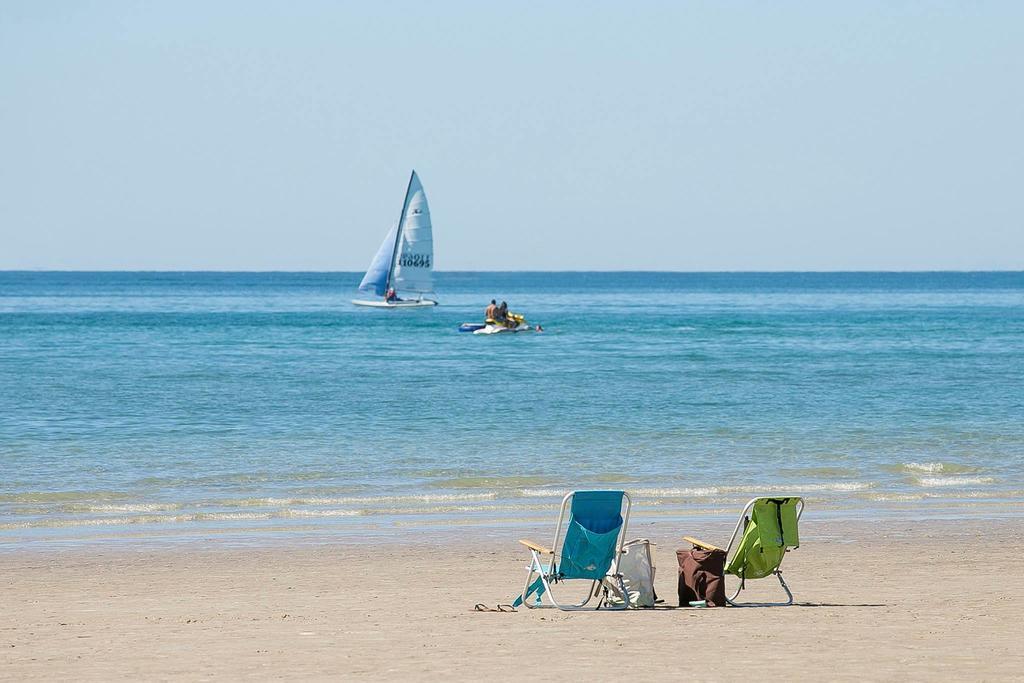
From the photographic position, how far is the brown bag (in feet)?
31.0

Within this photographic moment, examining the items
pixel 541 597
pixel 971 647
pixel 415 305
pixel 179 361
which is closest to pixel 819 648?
pixel 971 647

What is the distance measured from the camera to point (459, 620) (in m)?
8.84

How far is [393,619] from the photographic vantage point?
8.89 m

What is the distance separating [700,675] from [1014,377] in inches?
1215

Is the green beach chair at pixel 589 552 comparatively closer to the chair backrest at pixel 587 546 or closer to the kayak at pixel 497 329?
the chair backrest at pixel 587 546

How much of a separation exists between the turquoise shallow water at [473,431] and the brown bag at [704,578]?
4.61m

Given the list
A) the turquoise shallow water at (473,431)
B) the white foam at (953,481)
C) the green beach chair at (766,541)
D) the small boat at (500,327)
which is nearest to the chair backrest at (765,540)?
the green beach chair at (766,541)

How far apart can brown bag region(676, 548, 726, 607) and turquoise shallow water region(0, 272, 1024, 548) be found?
15.1 ft

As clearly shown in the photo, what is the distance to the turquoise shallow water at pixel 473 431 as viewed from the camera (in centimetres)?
1502

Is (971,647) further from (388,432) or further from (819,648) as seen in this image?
(388,432)
